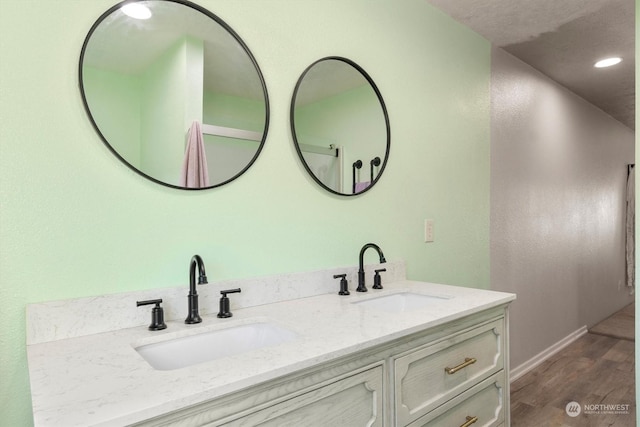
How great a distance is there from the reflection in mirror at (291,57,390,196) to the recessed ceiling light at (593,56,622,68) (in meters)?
2.22

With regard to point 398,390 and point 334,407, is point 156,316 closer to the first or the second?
point 334,407

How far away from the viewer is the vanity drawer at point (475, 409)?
A: 121 cm

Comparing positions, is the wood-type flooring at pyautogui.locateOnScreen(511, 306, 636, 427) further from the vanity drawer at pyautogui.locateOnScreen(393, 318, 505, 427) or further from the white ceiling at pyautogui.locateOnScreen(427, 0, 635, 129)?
the white ceiling at pyautogui.locateOnScreen(427, 0, 635, 129)

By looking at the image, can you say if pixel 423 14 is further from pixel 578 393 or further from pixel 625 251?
pixel 625 251

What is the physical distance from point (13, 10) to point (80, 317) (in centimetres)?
81

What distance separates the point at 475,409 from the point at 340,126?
4.07ft

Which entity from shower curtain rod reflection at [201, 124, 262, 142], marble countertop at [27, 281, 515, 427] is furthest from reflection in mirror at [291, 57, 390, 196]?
marble countertop at [27, 281, 515, 427]

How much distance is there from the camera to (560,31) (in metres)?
2.44

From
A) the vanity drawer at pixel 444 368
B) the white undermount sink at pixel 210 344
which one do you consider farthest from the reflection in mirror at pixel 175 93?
the vanity drawer at pixel 444 368

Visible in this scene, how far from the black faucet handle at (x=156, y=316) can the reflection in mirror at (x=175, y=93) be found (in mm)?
365

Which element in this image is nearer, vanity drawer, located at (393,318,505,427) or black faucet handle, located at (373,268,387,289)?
vanity drawer, located at (393,318,505,427)

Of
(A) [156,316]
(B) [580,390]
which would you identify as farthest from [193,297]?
(B) [580,390]

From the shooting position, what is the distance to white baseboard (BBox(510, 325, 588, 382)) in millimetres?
2850

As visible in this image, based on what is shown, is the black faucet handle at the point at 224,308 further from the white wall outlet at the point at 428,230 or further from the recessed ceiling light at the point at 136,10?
the white wall outlet at the point at 428,230
